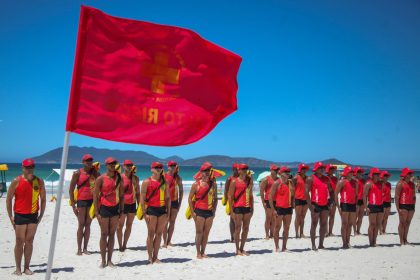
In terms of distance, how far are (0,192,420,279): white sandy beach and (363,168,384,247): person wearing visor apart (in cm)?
41

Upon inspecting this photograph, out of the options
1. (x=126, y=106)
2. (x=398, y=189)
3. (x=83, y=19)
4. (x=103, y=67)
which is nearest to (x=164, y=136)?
(x=126, y=106)

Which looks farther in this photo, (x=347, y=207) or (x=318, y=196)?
(x=347, y=207)

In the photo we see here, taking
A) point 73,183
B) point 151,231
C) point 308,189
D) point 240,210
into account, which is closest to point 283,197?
point 308,189

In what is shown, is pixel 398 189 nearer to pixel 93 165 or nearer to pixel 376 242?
pixel 376 242

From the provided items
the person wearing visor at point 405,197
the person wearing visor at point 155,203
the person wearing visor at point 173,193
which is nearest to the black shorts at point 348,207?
the person wearing visor at point 405,197

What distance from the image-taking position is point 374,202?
11.1 m

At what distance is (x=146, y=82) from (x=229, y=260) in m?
5.60

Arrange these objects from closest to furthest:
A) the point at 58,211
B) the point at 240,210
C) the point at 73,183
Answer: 1. the point at 58,211
2. the point at 73,183
3. the point at 240,210

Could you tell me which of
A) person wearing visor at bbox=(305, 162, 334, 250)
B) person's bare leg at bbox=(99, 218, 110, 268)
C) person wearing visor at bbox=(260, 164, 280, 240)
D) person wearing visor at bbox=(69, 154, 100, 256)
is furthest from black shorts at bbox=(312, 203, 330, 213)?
person wearing visor at bbox=(69, 154, 100, 256)

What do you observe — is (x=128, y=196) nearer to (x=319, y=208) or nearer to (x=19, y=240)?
(x=19, y=240)

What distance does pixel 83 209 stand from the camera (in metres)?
9.16

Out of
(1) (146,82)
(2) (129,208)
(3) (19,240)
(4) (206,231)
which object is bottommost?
(3) (19,240)

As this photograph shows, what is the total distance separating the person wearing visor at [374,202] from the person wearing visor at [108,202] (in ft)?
22.5

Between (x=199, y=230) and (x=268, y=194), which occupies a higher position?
(x=268, y=194)
